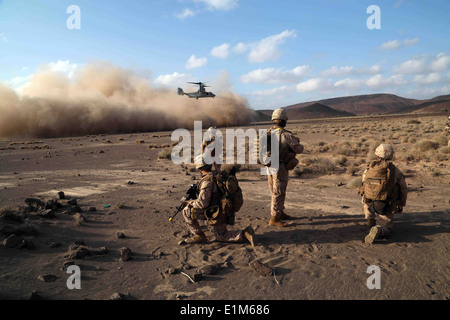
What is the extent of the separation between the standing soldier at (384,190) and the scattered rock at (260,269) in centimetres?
213

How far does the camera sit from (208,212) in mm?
5004

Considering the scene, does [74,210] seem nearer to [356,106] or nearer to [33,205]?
[33,205]

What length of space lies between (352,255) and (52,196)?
28.5 feet

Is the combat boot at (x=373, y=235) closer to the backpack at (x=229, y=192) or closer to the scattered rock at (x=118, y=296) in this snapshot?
the backpack at (x=229, y=192)

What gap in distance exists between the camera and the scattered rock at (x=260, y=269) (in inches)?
163

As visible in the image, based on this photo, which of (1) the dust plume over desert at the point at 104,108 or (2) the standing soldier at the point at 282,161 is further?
(1) the dust plume over desert at the point at 104,108

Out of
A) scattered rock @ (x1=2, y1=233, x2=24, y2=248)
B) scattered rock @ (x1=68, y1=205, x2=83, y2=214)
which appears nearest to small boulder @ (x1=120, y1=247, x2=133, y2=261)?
scattered rock @ (x1=2, y1=233, x2=24, y2=248)

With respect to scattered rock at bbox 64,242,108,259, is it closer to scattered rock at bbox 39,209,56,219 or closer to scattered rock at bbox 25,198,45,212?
scattered rock at bbox 39,209,56,219

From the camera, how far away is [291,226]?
20.2 ft

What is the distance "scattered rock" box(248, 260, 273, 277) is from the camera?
414 cm

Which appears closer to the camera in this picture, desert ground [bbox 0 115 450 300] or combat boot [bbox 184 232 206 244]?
desert ground [bbox 0 115 450 300]

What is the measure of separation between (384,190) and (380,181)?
17 cm

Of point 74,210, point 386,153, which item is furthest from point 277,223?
point 74,210

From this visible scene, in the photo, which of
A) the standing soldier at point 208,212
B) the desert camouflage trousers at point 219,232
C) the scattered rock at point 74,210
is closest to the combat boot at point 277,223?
the standing soldier at point 208,212
